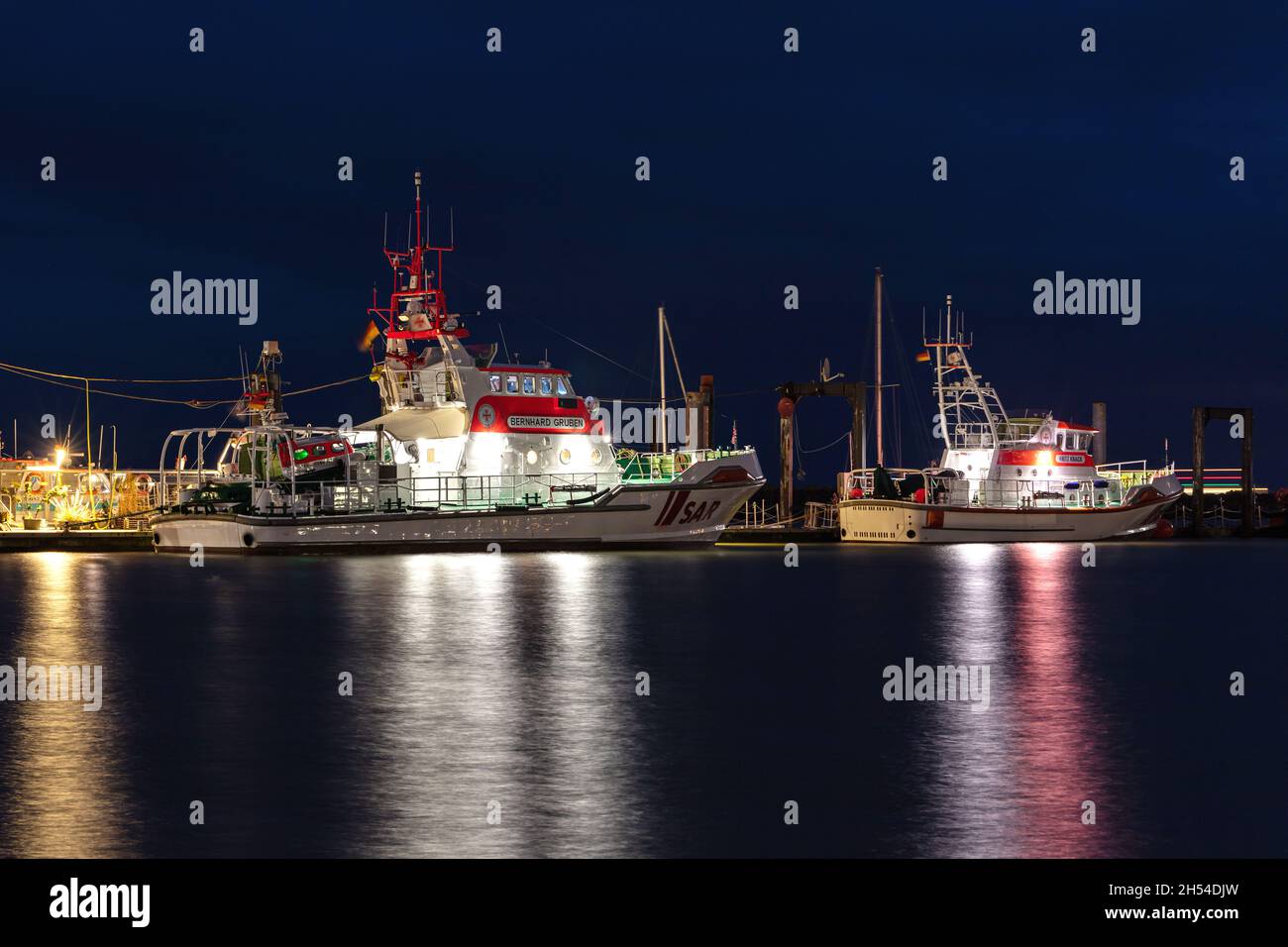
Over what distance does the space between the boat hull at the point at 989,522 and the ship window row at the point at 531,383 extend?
55.1 ft

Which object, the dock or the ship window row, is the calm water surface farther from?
the dock

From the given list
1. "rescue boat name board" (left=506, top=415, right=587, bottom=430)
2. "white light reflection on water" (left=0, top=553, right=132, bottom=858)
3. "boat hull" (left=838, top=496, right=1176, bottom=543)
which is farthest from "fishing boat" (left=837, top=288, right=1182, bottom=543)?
"white light reflection on water" (left=0, top=553, right=132, bottom=858)

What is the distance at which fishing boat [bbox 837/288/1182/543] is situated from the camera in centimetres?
5862

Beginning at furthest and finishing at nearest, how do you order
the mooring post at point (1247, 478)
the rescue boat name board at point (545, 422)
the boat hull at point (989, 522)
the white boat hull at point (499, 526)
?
the mooring post at point (1247, 478)
the boat hull at point (989, 522)
the rescue boat name board at point (545, 422)
the white boat hull at point (499, 526)

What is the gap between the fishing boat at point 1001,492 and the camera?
58625 millimetres

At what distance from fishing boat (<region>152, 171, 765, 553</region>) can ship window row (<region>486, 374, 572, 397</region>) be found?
45mm

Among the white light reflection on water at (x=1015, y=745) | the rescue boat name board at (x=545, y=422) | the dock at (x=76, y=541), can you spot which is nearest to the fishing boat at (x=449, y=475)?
the rescue boat name board at (x=545, y=422)

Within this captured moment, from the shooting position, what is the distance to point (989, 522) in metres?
58.6

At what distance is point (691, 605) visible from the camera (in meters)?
31.3

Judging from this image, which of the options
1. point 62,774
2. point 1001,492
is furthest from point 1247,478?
point 62,774

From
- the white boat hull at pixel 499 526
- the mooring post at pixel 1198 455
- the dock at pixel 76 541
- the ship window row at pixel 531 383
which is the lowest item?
the dock at pixel 76 541

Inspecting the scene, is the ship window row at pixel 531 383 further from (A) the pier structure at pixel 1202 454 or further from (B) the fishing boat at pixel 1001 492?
(A) the pier structure at pixel 1202 454
